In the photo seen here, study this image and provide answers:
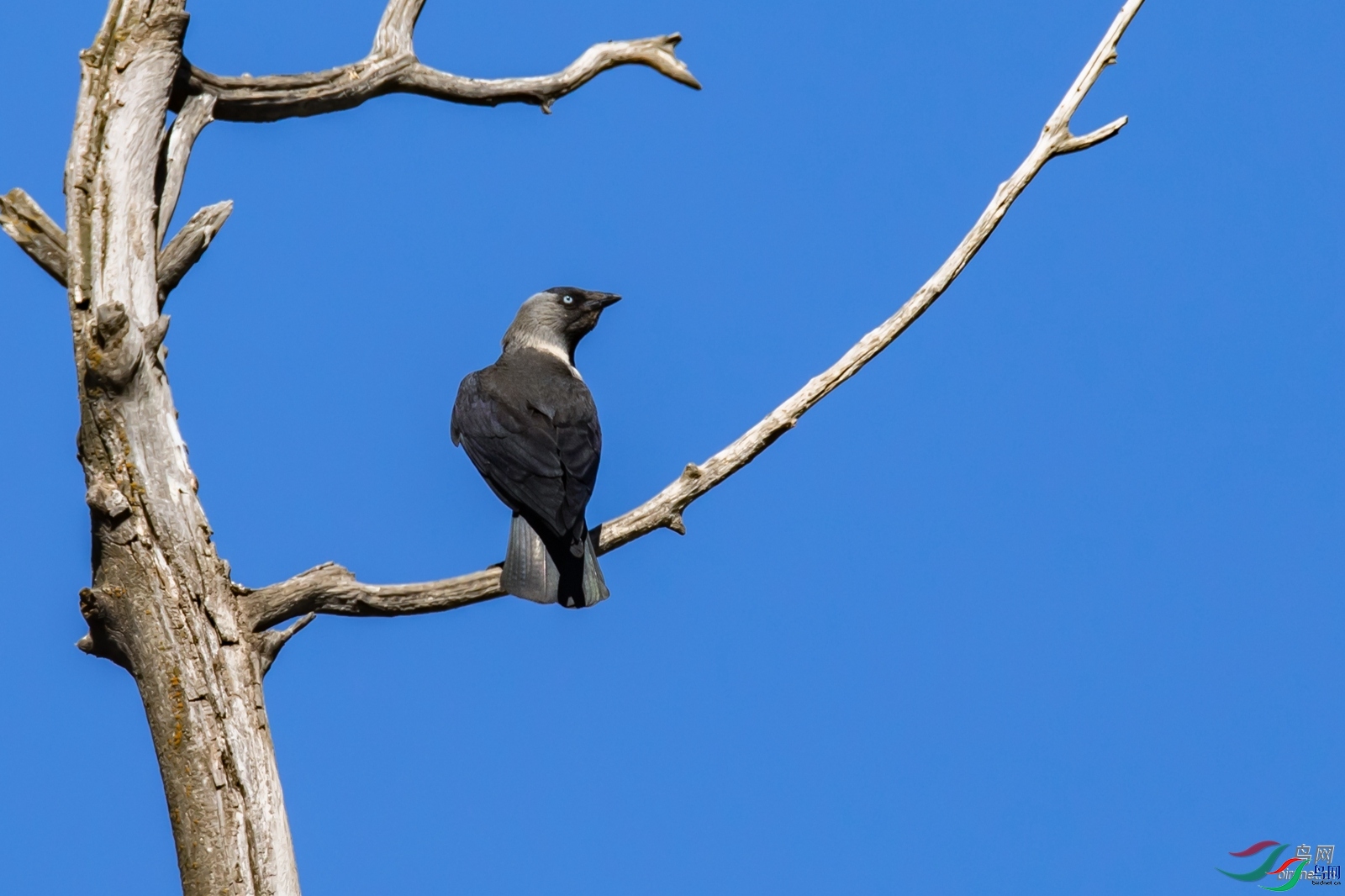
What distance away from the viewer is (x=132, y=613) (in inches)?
176

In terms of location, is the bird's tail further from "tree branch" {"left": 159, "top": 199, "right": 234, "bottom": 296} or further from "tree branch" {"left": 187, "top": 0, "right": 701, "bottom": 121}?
"tree branch" {"left": 187, "top": 0, "right": 701, "bottom": 121}

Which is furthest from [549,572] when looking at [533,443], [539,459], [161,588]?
[161,588]

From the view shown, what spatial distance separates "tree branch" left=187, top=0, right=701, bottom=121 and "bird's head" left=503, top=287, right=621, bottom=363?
1.41 m

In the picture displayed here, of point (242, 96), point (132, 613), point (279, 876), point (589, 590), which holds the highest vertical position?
point (242, 96)

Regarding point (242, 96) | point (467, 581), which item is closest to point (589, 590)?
point (467, 581)

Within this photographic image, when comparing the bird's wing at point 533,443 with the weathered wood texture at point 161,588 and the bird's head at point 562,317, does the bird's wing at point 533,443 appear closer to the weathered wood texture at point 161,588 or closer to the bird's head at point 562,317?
the bird's head at point 562,317

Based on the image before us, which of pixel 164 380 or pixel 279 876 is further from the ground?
pixel 164 380

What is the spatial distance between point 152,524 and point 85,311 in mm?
800

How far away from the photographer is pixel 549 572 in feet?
→ 17.9

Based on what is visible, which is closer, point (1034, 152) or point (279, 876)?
point (279, 876)

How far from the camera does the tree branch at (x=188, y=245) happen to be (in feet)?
16.0

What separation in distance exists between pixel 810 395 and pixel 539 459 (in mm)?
1299

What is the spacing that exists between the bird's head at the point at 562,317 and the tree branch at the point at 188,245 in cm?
250

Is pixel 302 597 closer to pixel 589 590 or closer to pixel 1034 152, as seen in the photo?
pixel 589 590
